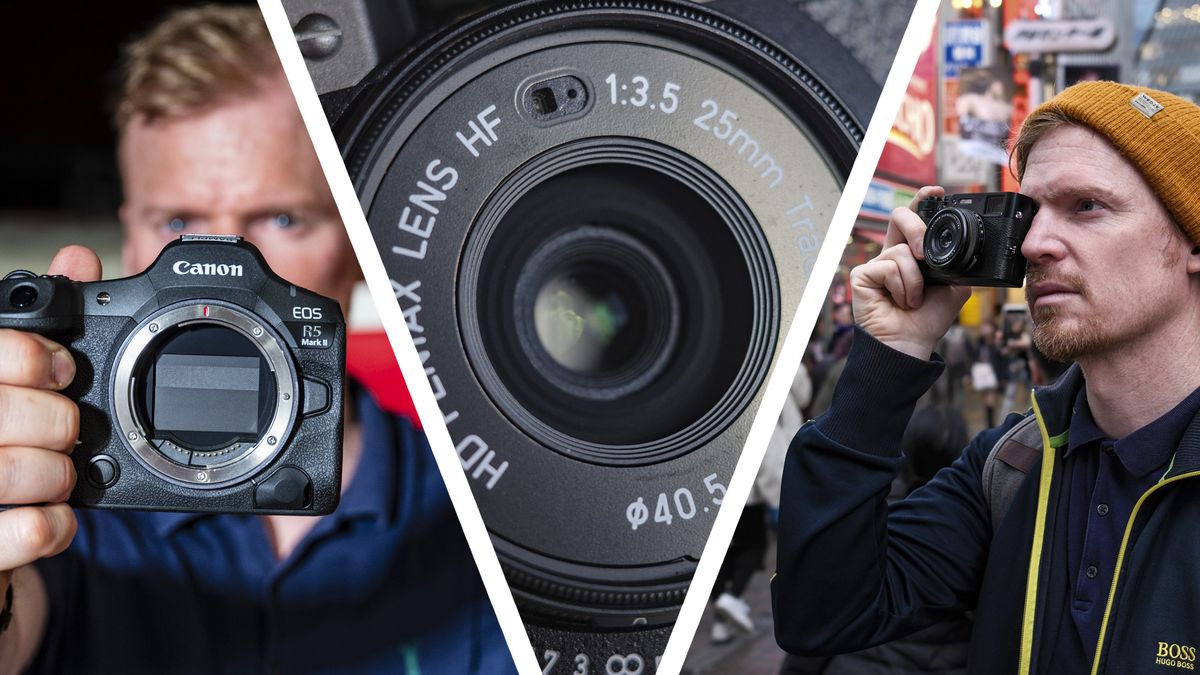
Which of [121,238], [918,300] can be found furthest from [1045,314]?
[121,238]

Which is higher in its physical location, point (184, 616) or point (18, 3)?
point (18, 3)

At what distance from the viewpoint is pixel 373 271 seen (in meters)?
0.69

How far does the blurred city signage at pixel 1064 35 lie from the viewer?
3.70 ft

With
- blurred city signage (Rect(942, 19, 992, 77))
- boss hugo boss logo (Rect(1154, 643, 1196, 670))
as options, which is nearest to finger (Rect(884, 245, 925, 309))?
boss hugo boss logo (Rect(1154, 643, 1196, 670))

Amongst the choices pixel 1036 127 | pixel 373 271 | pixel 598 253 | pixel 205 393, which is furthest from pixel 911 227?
pixel 205 393

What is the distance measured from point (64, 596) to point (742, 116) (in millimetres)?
564

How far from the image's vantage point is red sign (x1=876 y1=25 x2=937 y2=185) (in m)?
1.08

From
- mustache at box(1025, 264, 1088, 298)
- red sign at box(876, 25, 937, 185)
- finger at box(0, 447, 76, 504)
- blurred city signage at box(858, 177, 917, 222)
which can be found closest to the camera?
finger at box(0, 447, 76, 504)

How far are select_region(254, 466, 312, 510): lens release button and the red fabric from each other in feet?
0.45

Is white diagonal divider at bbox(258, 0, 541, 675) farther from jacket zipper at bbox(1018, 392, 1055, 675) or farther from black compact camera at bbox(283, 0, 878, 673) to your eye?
jacket zipper at bbox(1018, 392, 1055, 675)

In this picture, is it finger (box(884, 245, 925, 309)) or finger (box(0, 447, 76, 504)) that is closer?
finger (box(0, 447, 76, 504))

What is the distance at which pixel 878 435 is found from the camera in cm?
72

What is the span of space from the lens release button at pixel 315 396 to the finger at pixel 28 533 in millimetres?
147

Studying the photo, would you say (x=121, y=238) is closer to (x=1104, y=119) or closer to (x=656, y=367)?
(x=656, y=367)
